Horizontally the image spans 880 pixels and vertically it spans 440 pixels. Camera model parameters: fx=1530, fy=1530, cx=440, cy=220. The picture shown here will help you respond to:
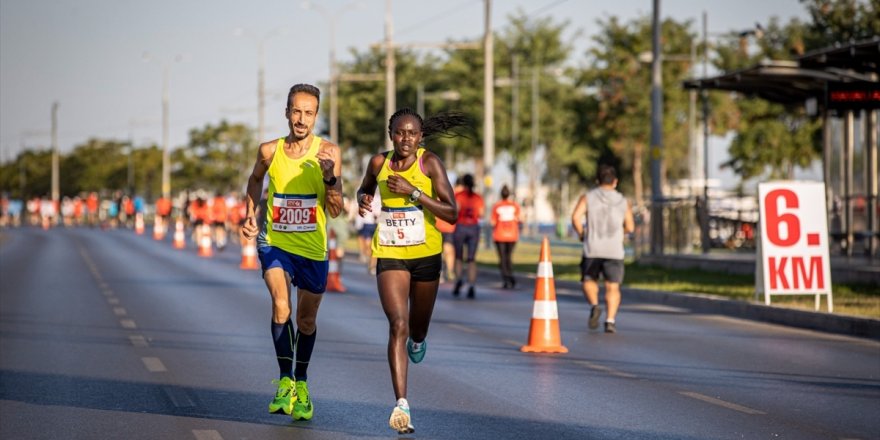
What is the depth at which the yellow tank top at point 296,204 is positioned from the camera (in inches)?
352

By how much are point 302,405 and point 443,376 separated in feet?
9.29

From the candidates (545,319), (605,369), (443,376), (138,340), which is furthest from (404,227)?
(138,340)

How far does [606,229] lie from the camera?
15766mm

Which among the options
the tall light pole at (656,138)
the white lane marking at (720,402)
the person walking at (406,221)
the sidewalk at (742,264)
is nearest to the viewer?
the person walking at (406,221)

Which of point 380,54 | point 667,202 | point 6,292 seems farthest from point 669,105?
point 6,292

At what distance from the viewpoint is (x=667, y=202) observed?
30.5 m

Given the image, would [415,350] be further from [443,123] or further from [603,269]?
[603,269]

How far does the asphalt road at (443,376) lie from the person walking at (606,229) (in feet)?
1.96

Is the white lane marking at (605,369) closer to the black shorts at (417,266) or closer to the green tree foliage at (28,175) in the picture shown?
the black shorts at (417,266)

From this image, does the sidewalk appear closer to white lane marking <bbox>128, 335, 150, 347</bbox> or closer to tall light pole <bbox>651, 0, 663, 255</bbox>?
tall light pole <bbox>651, 0, 663, 255</bbox>

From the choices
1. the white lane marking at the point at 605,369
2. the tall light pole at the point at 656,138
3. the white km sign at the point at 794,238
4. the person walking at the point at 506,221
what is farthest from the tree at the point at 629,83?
the white lane marking at the point at 605,369

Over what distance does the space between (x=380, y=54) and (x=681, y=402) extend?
215 feet

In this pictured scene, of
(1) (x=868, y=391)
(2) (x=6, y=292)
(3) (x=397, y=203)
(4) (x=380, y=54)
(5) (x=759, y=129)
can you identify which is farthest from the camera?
(4) (x=380, y=54)

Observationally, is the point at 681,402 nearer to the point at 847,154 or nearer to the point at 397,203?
the point at 397,203
